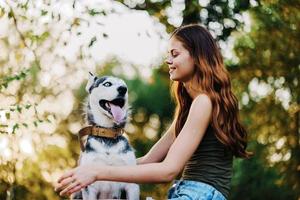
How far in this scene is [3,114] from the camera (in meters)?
6.33

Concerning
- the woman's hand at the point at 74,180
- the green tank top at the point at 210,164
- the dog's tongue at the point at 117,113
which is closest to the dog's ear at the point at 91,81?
the dog's tongue at the point at 117,113

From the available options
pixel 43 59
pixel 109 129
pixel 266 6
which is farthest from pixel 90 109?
pixel 43 59

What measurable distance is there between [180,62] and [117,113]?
610 mm

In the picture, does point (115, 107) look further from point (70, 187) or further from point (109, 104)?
point (70, 187)

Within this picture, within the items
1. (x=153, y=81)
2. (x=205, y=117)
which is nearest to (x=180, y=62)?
(x=205, y=117)

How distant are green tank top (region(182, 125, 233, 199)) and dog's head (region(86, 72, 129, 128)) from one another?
0.61 m

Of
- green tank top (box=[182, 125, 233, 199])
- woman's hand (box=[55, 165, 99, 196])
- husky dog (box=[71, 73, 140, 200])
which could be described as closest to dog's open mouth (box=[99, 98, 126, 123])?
husky dog (box=[71, 73, 140, 200])

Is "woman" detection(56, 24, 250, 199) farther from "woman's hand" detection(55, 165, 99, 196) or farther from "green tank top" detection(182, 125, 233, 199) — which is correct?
"woman's hand" detection(55, 165, 99, 196)

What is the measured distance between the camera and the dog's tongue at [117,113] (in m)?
4.84

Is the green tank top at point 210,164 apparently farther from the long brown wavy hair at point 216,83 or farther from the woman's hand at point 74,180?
the woman's hand at point 74,180

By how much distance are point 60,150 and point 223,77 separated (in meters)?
13.5

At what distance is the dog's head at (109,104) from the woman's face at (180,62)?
464 millimetres

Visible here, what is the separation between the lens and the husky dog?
4844 millimetres

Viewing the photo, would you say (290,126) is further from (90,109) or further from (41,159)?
(90,109)
